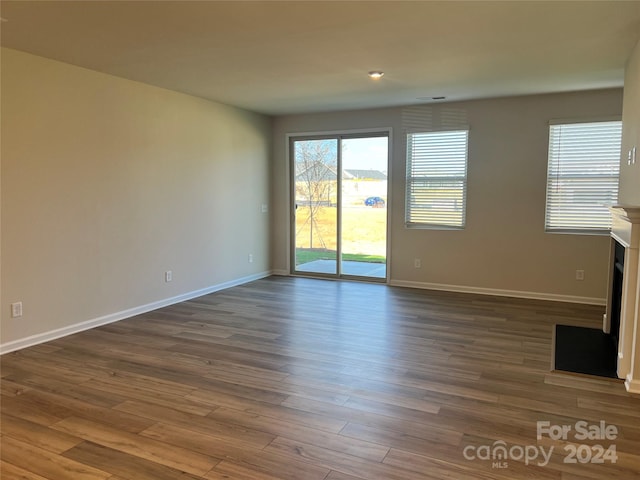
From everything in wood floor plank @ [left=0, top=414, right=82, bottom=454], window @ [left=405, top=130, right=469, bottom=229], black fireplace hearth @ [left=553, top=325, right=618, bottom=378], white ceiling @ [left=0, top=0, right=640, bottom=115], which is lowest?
wood floor plank @ [left=0, top=414, right=82, bottom=454]

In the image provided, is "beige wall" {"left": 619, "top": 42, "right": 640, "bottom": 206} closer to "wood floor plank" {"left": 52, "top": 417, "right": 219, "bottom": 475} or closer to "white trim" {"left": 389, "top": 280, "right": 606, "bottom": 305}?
"white trim" {"left": 389, "top": 280, "right": 606, "bottom": 305}

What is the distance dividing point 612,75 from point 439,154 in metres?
2.10

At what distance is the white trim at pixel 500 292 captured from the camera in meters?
5.41

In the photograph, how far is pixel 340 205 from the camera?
22.3ft

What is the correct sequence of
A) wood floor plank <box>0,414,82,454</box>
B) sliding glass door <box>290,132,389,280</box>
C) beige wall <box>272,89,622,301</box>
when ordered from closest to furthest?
wood floor plank <box>0,414,82,454</box> < beige wall <box>272,89,622,301</box> < sliding glass door <box>290,132,389,280</box>

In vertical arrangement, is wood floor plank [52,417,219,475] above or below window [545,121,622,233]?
below

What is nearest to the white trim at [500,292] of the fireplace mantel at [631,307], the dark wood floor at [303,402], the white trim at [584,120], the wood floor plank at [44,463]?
the dark wood floor at [303,402]

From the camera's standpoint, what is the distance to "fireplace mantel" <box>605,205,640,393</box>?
297 cm

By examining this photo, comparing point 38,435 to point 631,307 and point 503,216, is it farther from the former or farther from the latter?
point 503,216

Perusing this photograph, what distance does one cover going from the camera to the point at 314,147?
6879 mm

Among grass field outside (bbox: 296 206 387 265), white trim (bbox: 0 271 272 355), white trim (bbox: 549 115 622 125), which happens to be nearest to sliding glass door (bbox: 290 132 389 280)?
grass field outside (bbox: 296 206 387 265)

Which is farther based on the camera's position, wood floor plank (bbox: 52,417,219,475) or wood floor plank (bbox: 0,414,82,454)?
wood floor plank (bbox: 0,414,82,454)

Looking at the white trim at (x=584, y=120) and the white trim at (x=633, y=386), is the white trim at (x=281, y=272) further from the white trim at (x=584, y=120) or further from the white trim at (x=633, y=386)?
the white trim at (x=633, y=386)

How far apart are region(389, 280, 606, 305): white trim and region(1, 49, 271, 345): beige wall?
252 centimetres
